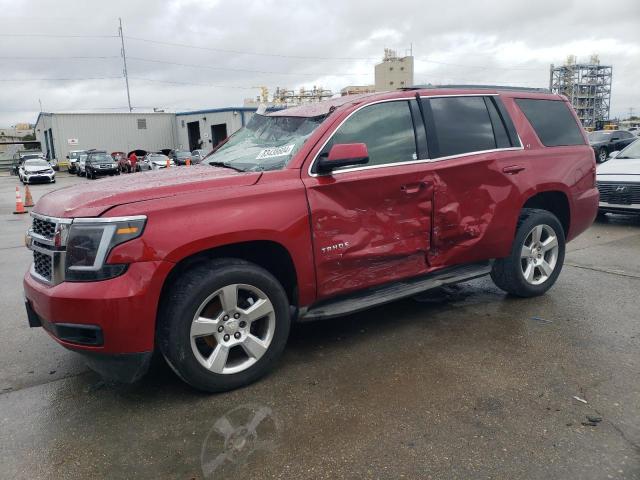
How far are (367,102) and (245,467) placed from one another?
2.68 m

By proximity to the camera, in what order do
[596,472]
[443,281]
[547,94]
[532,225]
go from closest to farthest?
[596,472] → [443,281] → [532,225] → [547,94]

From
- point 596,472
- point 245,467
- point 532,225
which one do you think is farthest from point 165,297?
point 532,225

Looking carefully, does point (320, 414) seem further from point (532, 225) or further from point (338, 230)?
point (532, 225)

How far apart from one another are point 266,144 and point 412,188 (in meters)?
1.19

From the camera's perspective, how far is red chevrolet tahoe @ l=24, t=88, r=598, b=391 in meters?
2.93

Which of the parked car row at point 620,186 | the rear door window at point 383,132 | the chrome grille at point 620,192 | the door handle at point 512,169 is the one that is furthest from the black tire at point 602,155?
the rear door window at point 383,132

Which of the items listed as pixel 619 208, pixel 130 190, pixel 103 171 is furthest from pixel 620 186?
pixel 103 171

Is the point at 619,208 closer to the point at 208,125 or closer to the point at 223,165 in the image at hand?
the point at 223,165

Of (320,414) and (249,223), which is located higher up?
(249,223)

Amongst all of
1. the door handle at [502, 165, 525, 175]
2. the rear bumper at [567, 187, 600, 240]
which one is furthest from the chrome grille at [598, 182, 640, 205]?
the door handle at [502, 165, 525, 175]

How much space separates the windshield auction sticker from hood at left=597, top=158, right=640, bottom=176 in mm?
7445

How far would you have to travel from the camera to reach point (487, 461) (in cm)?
253

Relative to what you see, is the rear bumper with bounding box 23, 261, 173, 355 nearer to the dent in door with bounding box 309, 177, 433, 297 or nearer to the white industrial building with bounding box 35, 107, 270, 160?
the dent in door with bounding box 309, 177, 433, 297

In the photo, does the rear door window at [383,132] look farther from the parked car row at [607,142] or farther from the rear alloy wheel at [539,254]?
the parked car row at [607,142]
